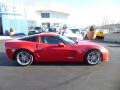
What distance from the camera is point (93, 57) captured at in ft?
30.7

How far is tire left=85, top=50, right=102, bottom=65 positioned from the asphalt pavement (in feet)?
0.74

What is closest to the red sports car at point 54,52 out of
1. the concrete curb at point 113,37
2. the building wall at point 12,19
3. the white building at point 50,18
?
the concrete curb at point 113,37

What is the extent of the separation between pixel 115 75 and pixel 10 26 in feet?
101

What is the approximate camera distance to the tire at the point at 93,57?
9.35m

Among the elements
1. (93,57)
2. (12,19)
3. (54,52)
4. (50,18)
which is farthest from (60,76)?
(50,18)

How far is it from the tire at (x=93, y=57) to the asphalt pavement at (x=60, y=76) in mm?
226

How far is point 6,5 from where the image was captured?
36969 millimetres

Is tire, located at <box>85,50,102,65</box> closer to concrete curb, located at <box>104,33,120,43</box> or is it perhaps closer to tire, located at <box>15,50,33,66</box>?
tire, located at <box>15,50,33,66</box>

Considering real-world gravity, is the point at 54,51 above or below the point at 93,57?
above

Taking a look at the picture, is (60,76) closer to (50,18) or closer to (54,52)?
(54,52)

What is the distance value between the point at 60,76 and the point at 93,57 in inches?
91.0

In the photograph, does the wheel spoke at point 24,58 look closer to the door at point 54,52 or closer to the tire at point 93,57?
the door at point 54,52

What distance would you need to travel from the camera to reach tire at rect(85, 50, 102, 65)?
935 cm

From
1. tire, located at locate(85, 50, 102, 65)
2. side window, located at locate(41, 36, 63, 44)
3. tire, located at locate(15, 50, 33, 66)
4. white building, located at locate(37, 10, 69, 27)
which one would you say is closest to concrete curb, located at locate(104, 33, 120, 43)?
tire, located at locate(85, 50, 102, 65)
